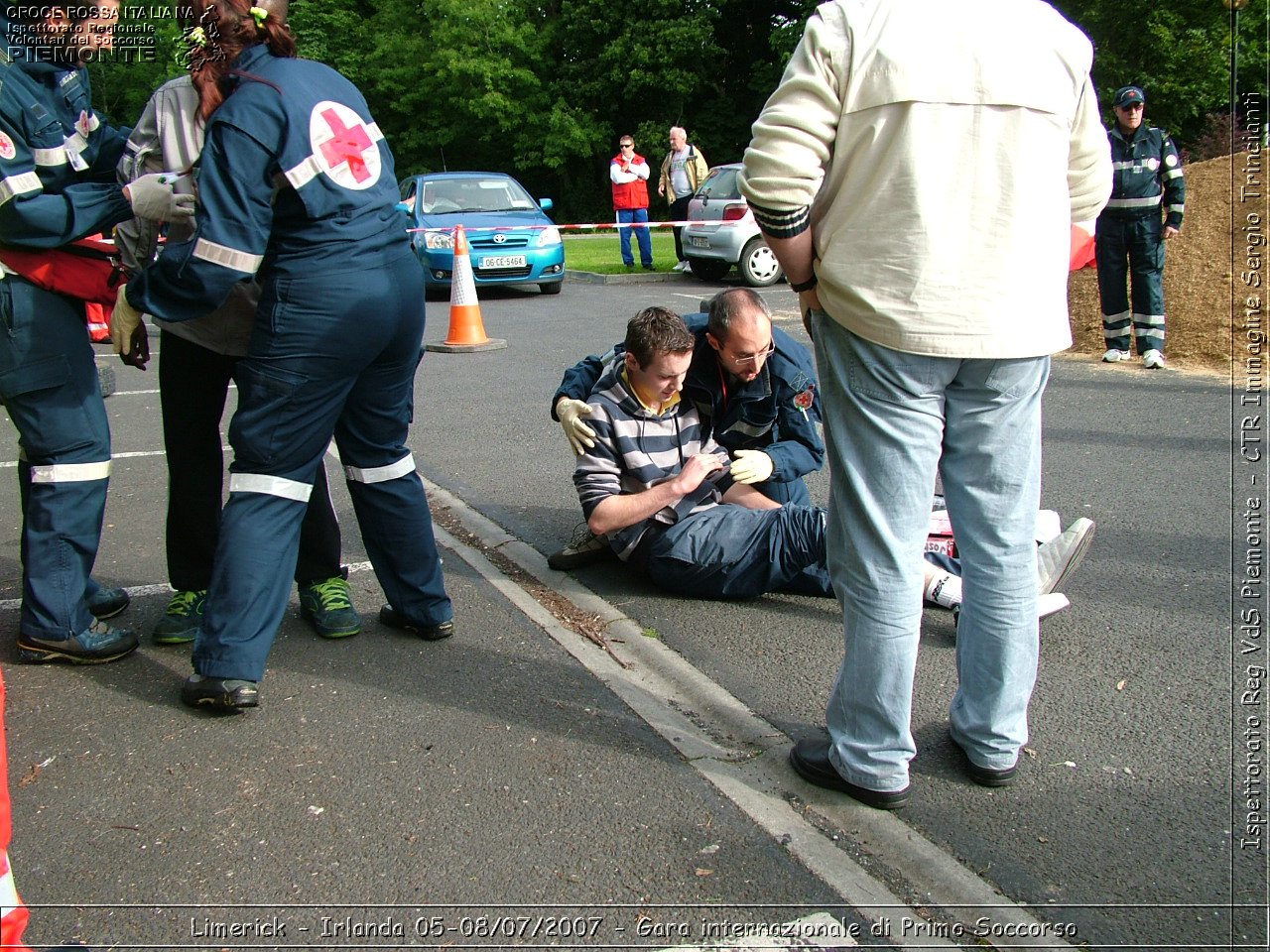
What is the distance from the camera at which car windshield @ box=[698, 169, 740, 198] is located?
16814 mm

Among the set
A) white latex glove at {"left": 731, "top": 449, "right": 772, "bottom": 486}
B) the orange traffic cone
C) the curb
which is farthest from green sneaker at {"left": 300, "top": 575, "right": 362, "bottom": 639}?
the curb

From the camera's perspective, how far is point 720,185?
17109 mm

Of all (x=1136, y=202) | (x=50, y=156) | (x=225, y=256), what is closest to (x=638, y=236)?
(x=1136, y=202)

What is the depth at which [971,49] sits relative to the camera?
2.44 m

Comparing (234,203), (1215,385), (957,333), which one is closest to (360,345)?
(234,203)

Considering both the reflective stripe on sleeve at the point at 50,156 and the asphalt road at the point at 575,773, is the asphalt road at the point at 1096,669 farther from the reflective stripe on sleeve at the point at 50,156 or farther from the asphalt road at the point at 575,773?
the reflective stripe on sleeve at the point at 50,156

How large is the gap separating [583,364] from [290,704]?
5.95 feet

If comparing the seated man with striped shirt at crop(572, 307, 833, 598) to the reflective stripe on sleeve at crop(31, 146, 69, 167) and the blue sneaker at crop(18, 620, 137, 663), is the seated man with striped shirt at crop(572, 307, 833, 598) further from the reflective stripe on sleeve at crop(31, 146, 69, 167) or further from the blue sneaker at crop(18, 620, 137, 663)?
the reflective stripe on sleeve at crop(31, 146, 69, 167)

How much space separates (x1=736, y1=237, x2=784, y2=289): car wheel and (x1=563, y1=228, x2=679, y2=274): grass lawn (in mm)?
3064

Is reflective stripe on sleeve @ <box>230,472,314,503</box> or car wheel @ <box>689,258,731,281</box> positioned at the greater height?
car wheel @ <box>689,258,731,281</box>

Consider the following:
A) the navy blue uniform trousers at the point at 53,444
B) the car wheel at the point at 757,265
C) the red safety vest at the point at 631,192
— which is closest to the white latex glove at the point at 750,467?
the navy blue uniform trousers at the point at 53,444

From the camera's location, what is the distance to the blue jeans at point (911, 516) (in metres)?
2.62

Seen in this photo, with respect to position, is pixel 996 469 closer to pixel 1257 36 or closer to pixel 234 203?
pixel 234 203

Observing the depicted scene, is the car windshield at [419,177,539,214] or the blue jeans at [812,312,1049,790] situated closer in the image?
the blue jeans at [812,312,1049,790]
